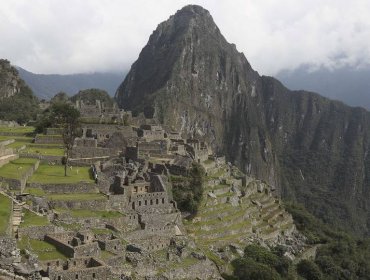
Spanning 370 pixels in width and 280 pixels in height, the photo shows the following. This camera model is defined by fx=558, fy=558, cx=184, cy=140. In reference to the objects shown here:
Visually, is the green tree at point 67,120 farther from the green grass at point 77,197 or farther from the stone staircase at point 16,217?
the stone staircase at point 16,217

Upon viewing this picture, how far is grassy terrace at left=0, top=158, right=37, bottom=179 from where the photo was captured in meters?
33.7

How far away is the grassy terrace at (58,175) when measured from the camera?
117 ft

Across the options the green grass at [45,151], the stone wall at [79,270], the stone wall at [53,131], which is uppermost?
the stone wall at [53,131]

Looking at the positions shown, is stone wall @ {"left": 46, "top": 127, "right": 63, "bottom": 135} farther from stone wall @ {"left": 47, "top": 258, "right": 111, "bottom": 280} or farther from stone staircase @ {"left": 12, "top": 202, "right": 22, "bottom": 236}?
stone wall @ {"left": 47, "top": 258, "right": 111, "bottom": 280}

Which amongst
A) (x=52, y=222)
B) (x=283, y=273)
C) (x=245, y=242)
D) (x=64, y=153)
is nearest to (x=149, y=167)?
(x=64, y=153)

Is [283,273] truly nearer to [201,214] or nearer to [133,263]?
[201,214]

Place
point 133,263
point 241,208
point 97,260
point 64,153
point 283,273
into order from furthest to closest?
point 241,208 < point 64,153 < point 283,273 < point 133,263 < point 97,260

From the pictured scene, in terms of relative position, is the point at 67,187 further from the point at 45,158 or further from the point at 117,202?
the point at 45,158

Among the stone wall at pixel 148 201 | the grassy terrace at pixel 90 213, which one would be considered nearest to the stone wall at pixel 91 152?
the stone wall at pixel 148 201

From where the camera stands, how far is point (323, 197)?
19612 cm

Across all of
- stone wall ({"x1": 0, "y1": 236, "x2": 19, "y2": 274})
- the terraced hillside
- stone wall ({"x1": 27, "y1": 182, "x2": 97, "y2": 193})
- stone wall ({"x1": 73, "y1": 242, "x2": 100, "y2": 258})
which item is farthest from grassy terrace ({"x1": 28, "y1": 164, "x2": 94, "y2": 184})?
stone wall ({"x1": 0, "y1": 236, "x2": 19, "y2": 274})

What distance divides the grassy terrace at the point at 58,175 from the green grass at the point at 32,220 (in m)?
7.03

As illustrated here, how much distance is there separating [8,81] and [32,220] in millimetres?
68279

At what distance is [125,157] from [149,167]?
9.28 ft
